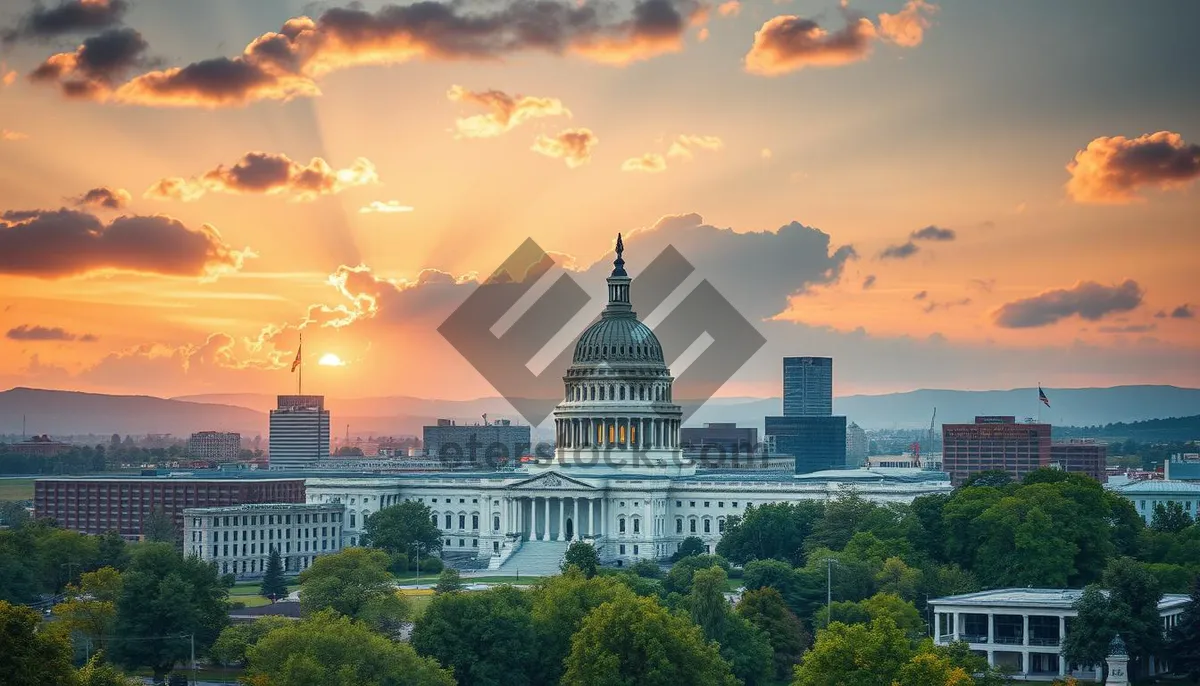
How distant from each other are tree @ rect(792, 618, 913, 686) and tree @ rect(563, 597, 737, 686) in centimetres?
784

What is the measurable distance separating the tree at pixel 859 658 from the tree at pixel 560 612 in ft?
61.5

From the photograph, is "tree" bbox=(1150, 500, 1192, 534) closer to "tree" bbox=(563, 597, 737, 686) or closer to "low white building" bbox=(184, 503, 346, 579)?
"low white building" bbox=(184, 503, 346, 579)

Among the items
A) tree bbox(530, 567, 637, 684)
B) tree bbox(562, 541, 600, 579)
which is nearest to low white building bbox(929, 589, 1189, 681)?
tree bbox(530, 567, 637, 684)

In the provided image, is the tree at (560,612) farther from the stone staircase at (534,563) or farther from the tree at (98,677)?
the stone staircase at (534,563)

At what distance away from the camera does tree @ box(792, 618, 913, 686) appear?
9950 cm

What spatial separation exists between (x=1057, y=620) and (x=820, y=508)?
2390 inches

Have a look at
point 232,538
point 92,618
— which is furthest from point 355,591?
point 232,538

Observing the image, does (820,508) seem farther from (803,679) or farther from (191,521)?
(803,679)

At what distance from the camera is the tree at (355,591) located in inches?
5020

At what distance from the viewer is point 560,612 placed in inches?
4774

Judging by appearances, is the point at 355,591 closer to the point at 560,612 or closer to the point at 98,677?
the point at 560,612

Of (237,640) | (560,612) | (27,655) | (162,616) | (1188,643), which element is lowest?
(237,640)

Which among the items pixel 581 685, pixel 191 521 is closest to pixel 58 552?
pixel 191 521

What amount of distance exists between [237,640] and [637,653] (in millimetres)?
28766
